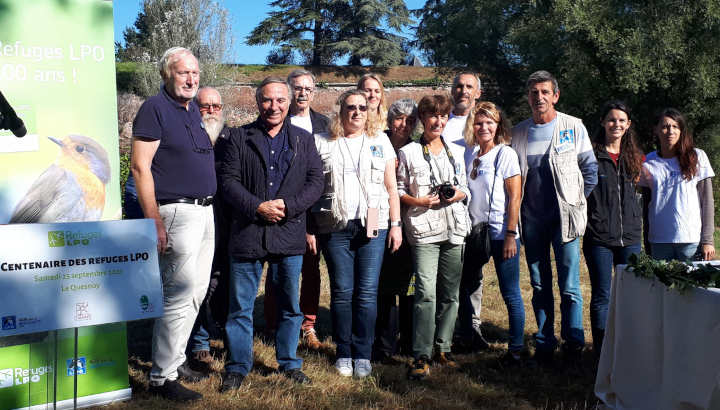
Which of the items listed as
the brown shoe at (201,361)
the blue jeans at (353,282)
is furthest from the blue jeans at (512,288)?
the brown shoe at (201,361)

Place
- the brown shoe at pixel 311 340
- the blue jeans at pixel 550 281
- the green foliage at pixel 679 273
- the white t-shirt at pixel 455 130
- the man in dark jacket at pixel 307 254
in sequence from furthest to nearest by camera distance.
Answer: the brown shoe at pixel 311 340
the white t-shirt at pixel 455 130
the man in dark jacket at pixel 307 254
the blue jeans at pixel 550 281
the green foliage at pixel 679 273

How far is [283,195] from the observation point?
402cm

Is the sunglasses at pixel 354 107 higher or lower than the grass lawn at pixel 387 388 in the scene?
higher

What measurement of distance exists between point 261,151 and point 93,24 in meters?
1.19

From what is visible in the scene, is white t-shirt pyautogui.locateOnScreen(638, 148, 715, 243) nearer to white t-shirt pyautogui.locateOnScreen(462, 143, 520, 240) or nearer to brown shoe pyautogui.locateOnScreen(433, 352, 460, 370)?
white t-shirt pyautogui.locateOnScreen(462, 143, 520, 240)

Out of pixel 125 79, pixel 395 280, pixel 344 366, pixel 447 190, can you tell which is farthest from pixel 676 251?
pixel 125 79

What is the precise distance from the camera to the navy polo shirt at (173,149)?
365cm

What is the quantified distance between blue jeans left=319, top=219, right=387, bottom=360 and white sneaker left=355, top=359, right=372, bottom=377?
0.03 metres

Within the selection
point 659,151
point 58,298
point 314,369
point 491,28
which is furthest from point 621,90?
point 58,298

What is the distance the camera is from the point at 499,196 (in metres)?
4.55

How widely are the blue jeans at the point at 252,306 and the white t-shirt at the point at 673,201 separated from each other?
2.63 m

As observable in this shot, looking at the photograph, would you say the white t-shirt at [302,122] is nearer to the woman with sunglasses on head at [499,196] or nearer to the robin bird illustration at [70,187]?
the woman with sunglasses on head at [499,196]

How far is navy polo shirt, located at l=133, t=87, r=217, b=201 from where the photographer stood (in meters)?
3.65

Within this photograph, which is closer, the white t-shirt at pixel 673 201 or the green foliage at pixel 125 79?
the white t-shirt at pixel 673 201
